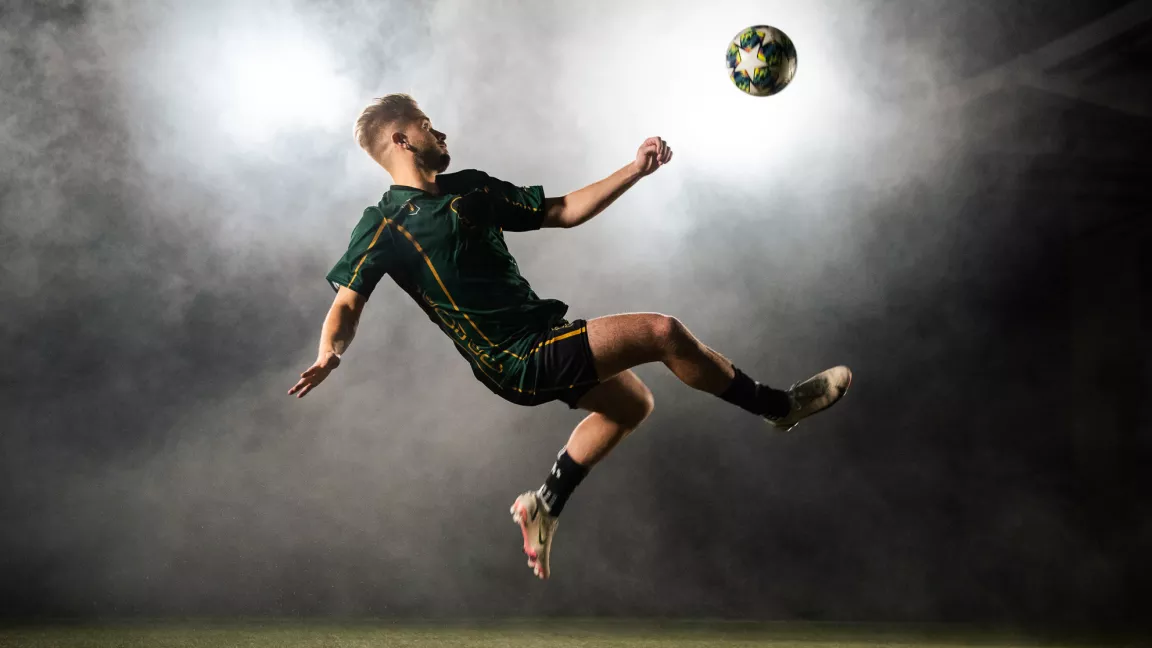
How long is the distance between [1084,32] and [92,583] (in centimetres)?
570

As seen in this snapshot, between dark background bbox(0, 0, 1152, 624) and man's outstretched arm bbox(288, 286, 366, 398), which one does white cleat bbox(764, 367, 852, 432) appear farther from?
dark background bbox(0, 0, 1152, 624)

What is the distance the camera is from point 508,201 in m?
3.21

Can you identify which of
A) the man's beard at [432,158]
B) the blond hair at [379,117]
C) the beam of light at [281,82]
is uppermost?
the beam of light at [281,82]

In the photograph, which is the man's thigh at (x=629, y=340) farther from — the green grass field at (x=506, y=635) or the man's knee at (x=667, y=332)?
the green grass field at (x=506, y=635)

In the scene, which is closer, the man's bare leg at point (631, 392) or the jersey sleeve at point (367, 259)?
the man's bare leg at point (631, 392)

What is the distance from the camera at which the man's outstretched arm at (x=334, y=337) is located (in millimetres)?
2797

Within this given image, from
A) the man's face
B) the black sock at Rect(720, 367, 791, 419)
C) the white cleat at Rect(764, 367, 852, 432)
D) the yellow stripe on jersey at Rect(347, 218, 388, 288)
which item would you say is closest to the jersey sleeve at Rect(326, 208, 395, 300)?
the yellow stripe on jersey at Rect(347, 218, 388, 288)

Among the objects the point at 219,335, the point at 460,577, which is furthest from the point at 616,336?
the point at 219,335

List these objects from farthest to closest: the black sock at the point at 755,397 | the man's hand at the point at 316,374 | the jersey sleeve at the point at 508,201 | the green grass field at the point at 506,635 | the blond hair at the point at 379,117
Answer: the green grass field at the point at 506,635 < the blond hair at the point at 379,117 < the jersey sleeve at the point at 508,201 < the black sock at the point at 755,397 < the man's hand at the point at 316,374

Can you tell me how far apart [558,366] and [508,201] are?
69 cm

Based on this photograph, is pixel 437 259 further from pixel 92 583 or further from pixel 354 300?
pixel 92 583

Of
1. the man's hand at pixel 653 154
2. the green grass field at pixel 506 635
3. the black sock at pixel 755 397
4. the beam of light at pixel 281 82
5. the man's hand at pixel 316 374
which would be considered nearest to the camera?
the man's hand at pixel 316 374

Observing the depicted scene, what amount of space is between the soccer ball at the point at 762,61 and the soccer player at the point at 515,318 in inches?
22.9

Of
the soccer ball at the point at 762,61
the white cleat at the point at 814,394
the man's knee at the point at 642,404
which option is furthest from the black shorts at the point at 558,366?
the soccer ball at the point at 762,61
